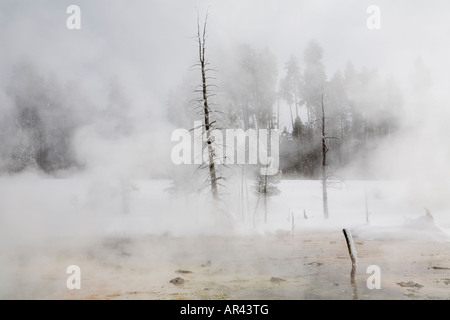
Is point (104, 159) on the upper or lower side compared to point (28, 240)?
upper

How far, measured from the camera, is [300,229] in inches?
733

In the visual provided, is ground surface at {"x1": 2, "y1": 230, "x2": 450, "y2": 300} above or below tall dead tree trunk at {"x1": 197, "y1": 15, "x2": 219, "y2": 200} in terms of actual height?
below

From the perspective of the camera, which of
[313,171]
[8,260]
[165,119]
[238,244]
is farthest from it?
[313,171]

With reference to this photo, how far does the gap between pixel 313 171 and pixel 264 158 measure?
515 inches

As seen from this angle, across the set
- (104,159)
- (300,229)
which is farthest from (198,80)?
(300,229)

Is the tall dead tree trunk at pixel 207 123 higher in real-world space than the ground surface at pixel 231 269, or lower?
higher

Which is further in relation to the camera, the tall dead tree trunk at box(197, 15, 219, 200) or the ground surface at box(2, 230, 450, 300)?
the tall dead tree trunk at box(197, 15, 219, 200)

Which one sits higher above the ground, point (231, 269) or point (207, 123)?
point (207, 123)

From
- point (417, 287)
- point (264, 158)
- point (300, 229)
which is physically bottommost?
point (300, 229)

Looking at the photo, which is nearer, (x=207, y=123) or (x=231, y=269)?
Answer: (x=231, y=269)

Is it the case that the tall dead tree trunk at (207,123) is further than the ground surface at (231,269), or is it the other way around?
Answer: the tall dead tree trunk at (207,123)

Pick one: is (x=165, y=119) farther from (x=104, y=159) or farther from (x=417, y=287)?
(x=417, y=287)

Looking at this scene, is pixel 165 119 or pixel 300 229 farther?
pixel 165 119
